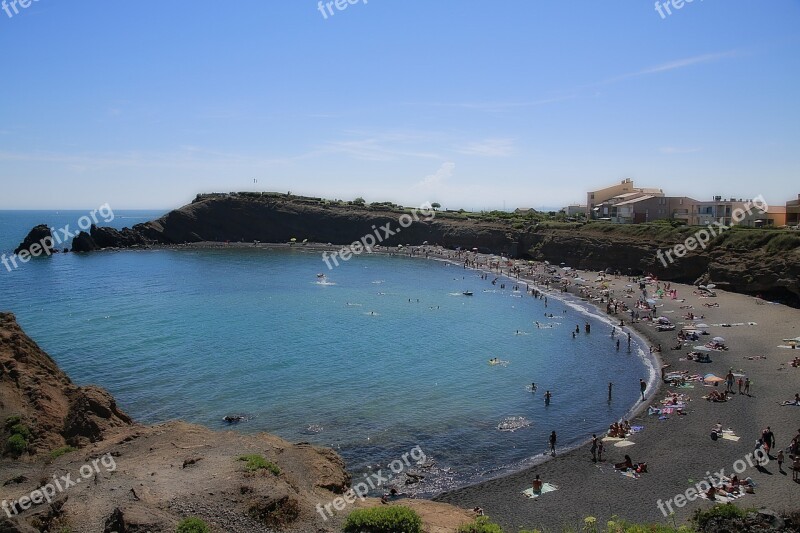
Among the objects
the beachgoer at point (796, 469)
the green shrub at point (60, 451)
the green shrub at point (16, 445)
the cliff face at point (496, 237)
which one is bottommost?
the beachgoer at point (796, 469)

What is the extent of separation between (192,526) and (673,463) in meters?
22.5

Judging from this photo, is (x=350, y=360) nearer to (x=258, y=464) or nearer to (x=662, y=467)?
(x=662, y=467)

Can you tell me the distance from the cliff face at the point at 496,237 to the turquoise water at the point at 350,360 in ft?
63.9

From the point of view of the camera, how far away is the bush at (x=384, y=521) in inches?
601

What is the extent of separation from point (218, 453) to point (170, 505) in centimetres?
416

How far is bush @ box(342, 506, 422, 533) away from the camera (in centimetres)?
1527

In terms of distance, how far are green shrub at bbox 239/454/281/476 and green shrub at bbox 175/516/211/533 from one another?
310 centimetres

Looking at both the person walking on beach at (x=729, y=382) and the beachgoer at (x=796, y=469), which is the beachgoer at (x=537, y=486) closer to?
the beachgoer at (x=796, y=469)

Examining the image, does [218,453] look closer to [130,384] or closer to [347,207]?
[130,384]

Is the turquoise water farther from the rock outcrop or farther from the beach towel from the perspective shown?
the rock outcrop

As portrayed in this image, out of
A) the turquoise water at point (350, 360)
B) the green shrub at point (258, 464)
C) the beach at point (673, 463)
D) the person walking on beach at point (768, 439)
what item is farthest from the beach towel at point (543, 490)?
the green shrub at point (258, 464)

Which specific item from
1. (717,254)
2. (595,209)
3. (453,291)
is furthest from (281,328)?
(595,209)

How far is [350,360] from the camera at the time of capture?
45.3 metres

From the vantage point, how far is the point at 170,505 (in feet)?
49.7
